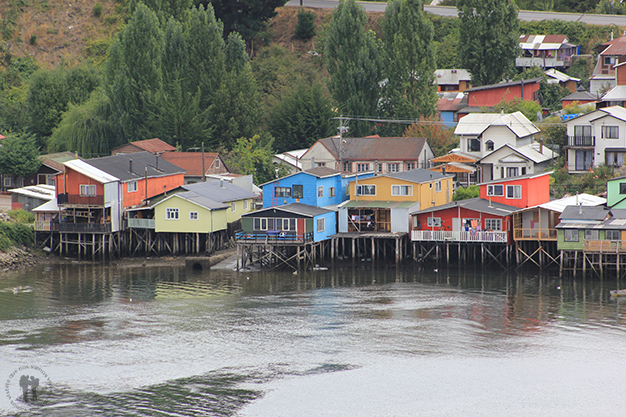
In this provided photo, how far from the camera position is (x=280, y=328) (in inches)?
1630

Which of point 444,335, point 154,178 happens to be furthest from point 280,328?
point 154,178

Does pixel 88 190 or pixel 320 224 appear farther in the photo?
pixel 88 190

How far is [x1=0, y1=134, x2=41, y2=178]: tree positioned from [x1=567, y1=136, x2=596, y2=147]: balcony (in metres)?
43.4

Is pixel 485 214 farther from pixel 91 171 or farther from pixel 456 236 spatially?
pixel 91 171

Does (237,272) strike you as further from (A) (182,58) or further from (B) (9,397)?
(A) (182,58)

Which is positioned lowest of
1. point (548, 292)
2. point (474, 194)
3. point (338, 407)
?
point (338, 407)

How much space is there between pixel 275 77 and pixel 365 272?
44372 millimetres

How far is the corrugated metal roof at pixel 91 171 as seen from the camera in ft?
193

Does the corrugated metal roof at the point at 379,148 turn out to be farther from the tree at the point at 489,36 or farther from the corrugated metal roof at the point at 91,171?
the corrugated metal roof at the point at 91,171

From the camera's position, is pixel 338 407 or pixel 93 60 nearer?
pixel 338 407

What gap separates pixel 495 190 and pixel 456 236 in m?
4.71

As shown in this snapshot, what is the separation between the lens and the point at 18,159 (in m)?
71.9

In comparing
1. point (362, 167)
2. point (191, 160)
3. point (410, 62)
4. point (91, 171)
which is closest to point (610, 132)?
point (362, 167)

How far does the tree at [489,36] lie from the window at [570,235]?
39.4 m
